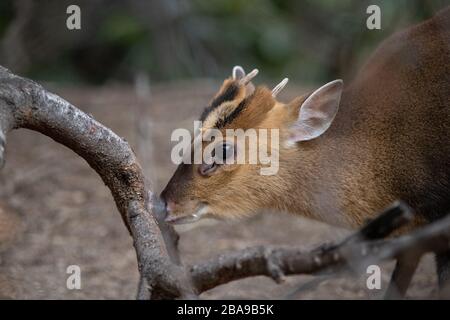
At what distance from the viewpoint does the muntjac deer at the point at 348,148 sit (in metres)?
4.29

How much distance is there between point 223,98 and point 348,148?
0.78m

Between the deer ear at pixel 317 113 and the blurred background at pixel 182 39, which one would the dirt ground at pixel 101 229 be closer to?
the deer ear at pixel 317 113

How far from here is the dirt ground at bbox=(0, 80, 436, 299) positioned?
5.25m

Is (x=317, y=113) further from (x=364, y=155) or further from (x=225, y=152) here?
(x=225, y=152)

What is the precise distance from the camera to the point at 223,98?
4.42 metres

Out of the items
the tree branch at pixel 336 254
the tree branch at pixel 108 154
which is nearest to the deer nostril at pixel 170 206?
the tree branch at pixel 108 154

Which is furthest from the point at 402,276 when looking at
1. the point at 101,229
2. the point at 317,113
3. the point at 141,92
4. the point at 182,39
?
the point at 182,39

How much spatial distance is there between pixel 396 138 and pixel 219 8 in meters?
6.31

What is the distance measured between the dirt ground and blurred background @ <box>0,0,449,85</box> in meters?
1.57

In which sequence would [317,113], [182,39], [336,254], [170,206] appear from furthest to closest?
[182,39] < [317,113] < [170,206] < [336,254]

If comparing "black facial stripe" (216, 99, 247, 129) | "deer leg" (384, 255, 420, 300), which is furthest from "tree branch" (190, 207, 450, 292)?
"deer leg" (384, 255, 420, 300)

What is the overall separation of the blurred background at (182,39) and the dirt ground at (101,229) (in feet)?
5.14

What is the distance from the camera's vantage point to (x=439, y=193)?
13.9 feet
